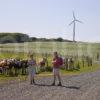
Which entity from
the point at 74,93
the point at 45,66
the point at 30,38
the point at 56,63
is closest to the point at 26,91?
the point at 74,93

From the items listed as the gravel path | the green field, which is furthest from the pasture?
the gravel path

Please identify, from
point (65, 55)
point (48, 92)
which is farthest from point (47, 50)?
point (48, 92)

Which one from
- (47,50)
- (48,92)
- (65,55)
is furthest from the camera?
(47,50)

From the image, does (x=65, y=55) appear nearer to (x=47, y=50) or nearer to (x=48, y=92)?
(x=47, y=50)

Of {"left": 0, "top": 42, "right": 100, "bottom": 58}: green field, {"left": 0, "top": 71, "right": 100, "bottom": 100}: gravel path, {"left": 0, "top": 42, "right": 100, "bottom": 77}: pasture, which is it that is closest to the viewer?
{"left": 0, "top": 71, "right": 100, "bottom": 100}: gravel path

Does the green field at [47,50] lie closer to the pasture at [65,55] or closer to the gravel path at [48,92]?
the pasture at [65,55]

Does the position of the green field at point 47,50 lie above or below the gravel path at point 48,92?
above

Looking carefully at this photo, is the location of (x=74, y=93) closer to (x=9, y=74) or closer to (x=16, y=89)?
(x=16, y=89)

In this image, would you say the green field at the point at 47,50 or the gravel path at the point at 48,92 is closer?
the gravel path at the point at 48,92

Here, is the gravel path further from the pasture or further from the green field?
the green field

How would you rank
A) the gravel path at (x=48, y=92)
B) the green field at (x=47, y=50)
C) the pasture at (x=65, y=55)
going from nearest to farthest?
the gravel path at (x=48, y=92) → the pasture at (x=65, y=55) → the green field at (x=47, y=50)

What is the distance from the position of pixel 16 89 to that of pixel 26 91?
4.02 ft

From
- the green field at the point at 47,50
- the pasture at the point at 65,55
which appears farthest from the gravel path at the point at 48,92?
the green field at the point at 47,50

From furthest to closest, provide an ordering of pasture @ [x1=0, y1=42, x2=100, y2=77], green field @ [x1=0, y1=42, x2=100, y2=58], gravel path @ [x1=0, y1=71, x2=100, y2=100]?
green field @ [x1=0, y1=42, x2=100, y2=58], pasture @ [x1=0, y1=42, x2=100, y2=77], gravel path @ [x1=0, y1=71, x2=100, y2=100]
